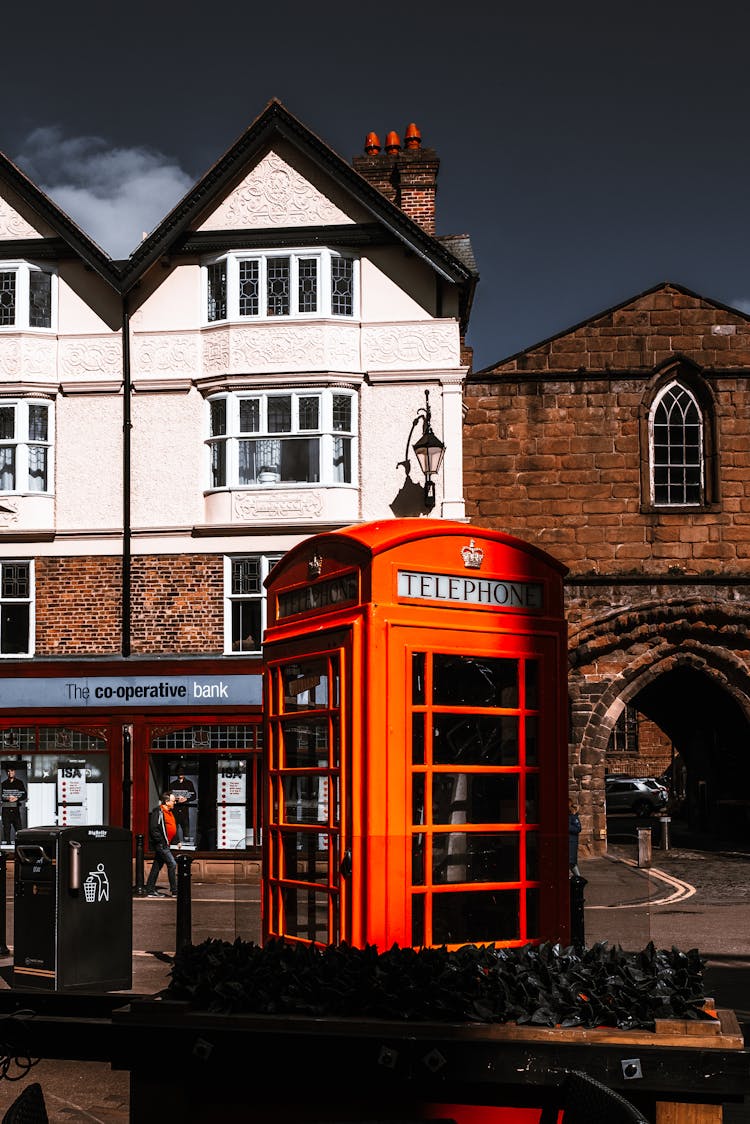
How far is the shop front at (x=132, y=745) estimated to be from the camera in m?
22.9

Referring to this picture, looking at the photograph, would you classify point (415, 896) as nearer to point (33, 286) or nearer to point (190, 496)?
point (190, 496)

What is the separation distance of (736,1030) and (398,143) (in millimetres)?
23168

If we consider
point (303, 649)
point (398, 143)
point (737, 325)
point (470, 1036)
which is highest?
point (398, 143)

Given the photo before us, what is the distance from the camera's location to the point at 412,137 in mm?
25688

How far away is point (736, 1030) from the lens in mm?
4883

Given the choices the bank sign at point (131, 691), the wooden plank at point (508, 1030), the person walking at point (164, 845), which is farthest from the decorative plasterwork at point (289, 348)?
the wooden plank at point (508, 1030)

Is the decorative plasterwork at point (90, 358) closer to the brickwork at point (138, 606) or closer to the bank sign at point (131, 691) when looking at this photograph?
the brickwork at point (138, 606)

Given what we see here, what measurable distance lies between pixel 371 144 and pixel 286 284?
419 centimetres

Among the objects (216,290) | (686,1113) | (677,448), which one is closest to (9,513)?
(216,290)

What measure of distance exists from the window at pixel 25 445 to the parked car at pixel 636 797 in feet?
81.4

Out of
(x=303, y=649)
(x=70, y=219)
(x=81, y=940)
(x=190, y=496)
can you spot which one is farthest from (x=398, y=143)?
(x=303, y=649)

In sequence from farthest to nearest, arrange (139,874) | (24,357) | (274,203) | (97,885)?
(274,203), (24,357), (139,874), (97,885)

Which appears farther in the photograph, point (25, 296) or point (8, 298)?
point (8, 298)

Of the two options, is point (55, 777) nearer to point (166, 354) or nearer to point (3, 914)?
point (166, 354)
